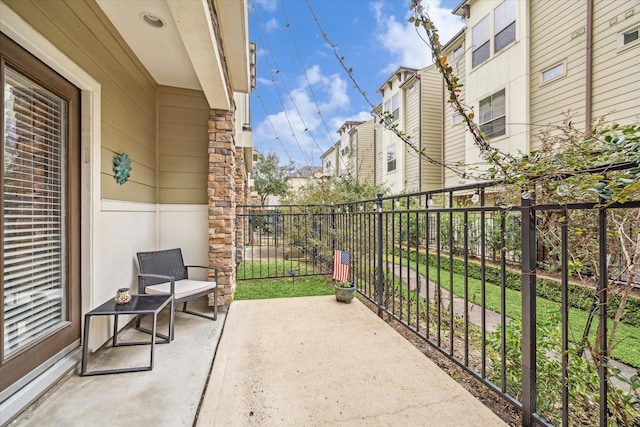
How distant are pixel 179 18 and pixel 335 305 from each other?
3.04m

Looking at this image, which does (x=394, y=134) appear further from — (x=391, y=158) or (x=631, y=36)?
(x=631, y=36)

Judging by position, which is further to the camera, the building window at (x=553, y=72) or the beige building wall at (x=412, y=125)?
the beige building wall at (x=412, y=125)

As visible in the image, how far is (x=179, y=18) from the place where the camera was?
195 cm

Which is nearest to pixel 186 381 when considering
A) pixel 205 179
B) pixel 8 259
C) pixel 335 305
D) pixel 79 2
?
pixel 8 259

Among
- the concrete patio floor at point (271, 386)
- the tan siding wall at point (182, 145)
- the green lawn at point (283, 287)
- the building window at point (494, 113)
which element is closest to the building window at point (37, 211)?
the concrete patio floor at point (271, 386)

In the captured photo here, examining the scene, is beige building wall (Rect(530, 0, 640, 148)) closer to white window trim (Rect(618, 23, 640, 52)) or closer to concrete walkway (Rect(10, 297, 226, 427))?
white window trim (Rect(618, 23, 640, 52))

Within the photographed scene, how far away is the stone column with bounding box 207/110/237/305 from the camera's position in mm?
3475

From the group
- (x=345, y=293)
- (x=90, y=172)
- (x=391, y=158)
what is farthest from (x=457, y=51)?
(x=90, y=172)

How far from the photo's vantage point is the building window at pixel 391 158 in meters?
12.4

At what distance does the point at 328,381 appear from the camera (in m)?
1.94

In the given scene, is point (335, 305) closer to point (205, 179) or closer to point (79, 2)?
point (205, 179)

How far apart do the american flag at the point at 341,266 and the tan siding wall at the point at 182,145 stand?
1813mm

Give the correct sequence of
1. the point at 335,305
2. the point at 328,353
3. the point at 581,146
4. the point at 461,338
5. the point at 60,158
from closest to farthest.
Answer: the point at 581,146, the point at 60,158, the point at 328,353, the point at 461,338, the point at 335,305

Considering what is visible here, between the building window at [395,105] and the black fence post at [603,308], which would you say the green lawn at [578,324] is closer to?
the black fence post at [603,308]
